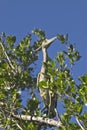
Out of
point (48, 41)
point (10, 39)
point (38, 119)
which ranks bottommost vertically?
point (38, 119)

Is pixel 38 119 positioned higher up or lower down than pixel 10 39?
lower down

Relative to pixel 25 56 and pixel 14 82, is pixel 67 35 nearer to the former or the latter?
pixel 14 82

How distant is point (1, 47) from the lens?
35.5ft

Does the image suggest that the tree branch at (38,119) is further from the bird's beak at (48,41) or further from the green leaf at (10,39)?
the green leaf at (10,39)

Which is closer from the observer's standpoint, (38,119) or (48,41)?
(38,119)

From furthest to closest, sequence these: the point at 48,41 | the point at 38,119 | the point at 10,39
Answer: the point at 10,39, the point at 48,41, the point at 38,119

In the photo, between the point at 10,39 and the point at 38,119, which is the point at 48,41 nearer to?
the point at 10,39

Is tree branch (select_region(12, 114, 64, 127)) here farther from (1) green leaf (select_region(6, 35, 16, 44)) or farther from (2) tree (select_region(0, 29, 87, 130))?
(1) green leaf (select_region(6, 35, 16, 44))

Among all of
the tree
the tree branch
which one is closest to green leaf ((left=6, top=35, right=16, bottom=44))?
the tree

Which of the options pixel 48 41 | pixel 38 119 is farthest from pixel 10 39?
pixel 38 119

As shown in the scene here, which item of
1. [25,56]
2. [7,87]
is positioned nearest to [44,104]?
[7,87]

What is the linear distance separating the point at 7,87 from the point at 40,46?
2.28 m

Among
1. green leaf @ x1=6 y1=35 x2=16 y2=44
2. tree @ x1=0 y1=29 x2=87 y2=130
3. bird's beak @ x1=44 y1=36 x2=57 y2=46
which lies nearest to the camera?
tree @ x1=0 y1=29 x2=87 y2=130

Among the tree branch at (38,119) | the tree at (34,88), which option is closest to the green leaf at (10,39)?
the tree at (34,88)
